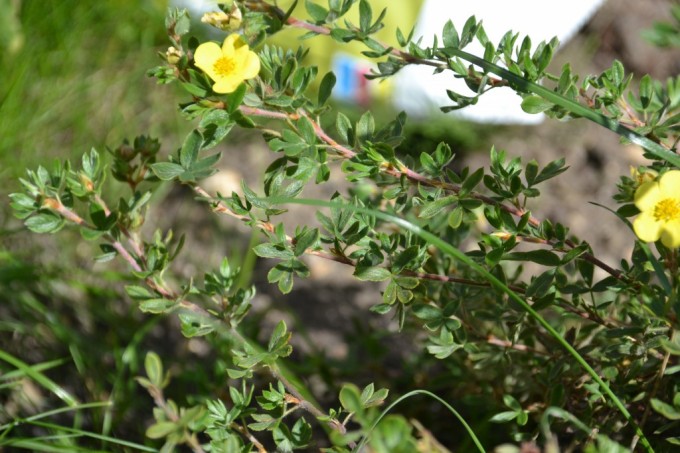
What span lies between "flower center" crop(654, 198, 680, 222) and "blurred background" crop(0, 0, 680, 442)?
0.68 m

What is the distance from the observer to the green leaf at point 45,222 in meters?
1.02

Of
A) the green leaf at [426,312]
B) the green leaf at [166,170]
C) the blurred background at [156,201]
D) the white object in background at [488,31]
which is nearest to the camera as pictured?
the green leaf at [166,170]

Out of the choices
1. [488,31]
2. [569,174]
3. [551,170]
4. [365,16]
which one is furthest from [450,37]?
[488,31]

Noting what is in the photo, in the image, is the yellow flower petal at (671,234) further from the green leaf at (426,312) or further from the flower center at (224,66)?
the flower center at (224,66)

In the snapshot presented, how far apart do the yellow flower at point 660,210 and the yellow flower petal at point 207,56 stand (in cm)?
50

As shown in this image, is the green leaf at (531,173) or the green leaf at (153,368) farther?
the green leaf at (531,173)

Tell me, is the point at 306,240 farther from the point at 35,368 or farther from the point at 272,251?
the point at 35,368

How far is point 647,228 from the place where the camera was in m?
0.84

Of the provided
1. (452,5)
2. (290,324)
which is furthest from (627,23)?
(290,324)

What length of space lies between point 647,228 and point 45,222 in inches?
29.1

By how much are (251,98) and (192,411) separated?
369 millimetres

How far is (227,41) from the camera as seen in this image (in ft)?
3.03

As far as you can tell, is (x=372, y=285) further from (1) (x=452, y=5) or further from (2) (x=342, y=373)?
(1) (x=452, y=5)

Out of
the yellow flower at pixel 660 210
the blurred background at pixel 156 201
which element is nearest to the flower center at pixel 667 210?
the yellow flower at pixel 660 210
